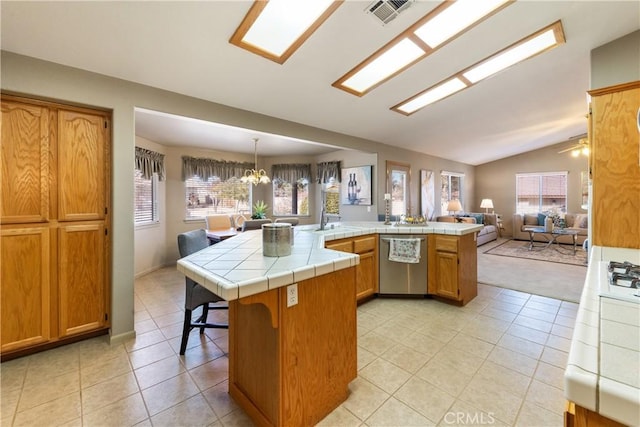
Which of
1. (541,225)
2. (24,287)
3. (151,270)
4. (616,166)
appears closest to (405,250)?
(616,166)

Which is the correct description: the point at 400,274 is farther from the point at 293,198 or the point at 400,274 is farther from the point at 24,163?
the point at 293,198

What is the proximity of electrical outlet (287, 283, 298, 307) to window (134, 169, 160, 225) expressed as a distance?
4193 millimetres

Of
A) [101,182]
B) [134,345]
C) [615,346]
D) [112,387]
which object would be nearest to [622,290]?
[615,346]

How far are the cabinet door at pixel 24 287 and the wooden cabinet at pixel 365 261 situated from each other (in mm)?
2616

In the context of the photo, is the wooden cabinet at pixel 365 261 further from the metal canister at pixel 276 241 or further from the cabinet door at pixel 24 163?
the cabinet door at pixel 24 163

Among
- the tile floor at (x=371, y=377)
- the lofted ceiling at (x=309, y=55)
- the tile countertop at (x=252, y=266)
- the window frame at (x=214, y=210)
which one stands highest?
the lofted ceiling at (x=309, y=55)

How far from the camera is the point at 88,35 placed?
6.25 feet

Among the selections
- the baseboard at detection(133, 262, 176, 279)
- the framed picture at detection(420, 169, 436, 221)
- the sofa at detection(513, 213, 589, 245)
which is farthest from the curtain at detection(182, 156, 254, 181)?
the sofa at detection(513, 213, 589, 245)

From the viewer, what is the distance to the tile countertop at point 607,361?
50 cm

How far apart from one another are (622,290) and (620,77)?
2.68 m

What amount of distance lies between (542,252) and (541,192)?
3065 mm

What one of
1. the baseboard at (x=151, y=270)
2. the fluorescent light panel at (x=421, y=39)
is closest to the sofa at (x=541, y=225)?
the fluorescent light panel at (x=421, y=39)

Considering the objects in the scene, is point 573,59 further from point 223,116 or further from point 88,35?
point 88,35

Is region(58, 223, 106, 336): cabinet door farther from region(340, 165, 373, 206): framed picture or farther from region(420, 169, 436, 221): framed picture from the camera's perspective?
region(420, 169, 436, 221): framed picture
